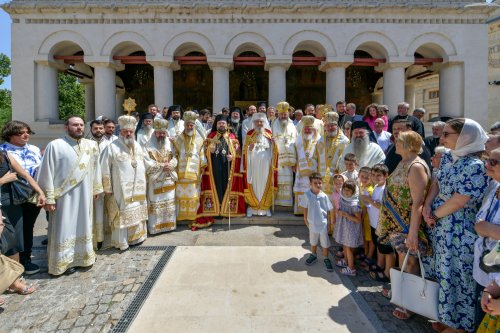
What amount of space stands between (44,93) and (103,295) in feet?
43.3

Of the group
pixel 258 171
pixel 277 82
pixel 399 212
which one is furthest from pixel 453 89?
pixel 399 212

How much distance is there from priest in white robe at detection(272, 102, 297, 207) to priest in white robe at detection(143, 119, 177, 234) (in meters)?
2.23

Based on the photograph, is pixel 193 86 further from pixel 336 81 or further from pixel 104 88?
pixel 336 81

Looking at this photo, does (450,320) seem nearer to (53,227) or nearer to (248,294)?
(248,294)

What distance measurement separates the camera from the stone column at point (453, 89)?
13836mm

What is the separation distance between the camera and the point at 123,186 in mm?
5125

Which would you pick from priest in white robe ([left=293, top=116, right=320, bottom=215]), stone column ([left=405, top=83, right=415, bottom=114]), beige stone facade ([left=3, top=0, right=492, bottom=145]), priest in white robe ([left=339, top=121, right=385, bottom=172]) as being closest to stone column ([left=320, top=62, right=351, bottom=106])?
beige stone facade ([left=3, top=0, right=492, bottom=145])

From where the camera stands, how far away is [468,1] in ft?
43.1

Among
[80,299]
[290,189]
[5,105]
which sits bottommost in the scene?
[80,299]

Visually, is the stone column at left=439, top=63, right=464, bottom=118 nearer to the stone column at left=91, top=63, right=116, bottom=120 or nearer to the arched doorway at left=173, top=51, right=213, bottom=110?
the arched doorway at left=173, top=51, right=213, bottom=110

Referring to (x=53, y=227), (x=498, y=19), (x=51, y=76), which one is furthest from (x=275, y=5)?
(x=498, y=19)

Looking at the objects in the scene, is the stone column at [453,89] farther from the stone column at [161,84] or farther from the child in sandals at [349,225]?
the stone column at [161,84]

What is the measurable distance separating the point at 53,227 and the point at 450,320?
193 inches

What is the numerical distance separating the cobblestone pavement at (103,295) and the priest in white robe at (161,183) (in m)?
0.44
